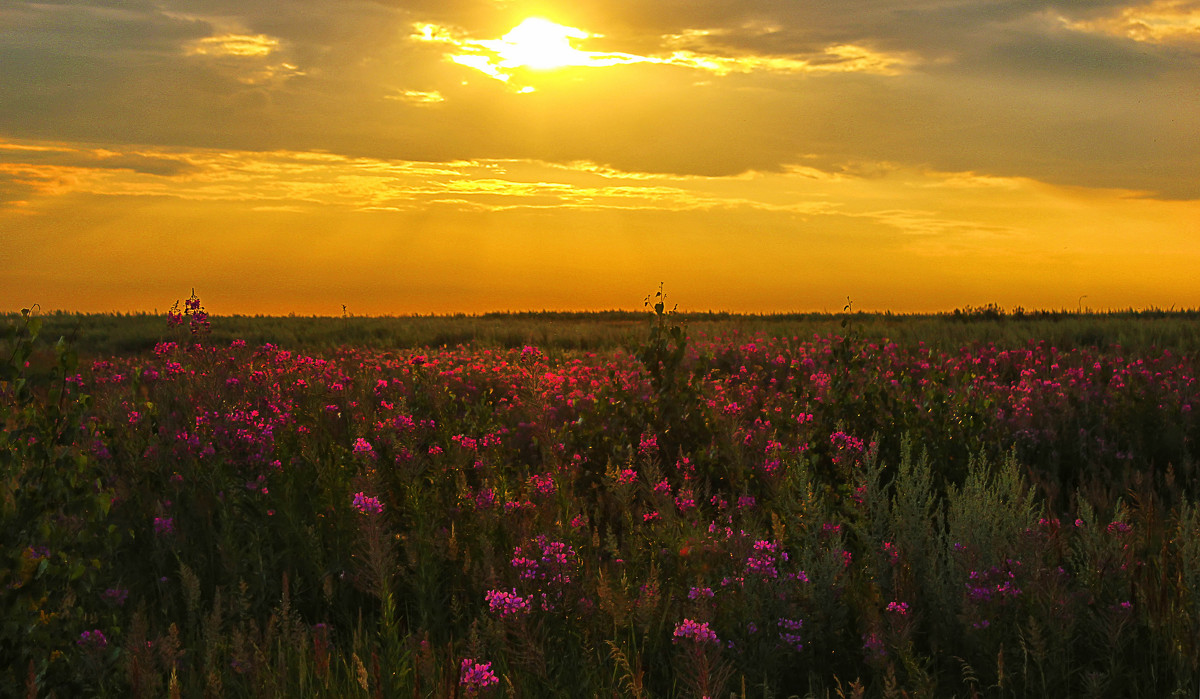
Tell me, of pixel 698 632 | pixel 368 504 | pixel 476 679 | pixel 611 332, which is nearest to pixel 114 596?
pixel 368 504

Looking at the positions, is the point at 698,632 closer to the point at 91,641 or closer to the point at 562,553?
the point at 562,553

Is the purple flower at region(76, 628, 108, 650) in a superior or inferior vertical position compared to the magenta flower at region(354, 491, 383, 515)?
inferior

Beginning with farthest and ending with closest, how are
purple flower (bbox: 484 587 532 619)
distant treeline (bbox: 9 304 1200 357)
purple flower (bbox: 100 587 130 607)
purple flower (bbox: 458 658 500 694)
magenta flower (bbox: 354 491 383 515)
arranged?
distant treeline (bbox: 9 304 1200 357) → purple flower (bbox: 100 587 130 607) → magenta flower (bbox: 354 491 383 515) → purple flower (bbox: 484 587 532 619) → purple flower (bbox: 458 658 500 694)

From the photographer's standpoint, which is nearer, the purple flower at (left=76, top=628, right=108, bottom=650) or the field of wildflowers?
the field of wildflowers

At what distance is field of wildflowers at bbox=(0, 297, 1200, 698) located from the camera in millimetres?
3145

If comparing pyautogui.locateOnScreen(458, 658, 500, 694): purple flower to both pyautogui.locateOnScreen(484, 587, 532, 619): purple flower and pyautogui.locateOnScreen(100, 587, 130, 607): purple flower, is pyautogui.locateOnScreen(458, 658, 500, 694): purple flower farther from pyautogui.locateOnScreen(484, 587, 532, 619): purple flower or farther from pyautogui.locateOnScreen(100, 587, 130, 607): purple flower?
pyautogui.locateOnScreen(100, 587, 130, 607): purple flower

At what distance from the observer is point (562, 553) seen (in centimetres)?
351

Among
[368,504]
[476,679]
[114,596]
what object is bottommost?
[114,596]

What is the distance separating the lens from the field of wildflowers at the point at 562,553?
124 inches

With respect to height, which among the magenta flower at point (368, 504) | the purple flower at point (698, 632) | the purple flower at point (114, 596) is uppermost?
the magenta flower at point (368, 504)

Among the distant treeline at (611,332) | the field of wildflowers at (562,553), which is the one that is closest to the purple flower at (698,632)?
the field of wildflowers at (562,553)

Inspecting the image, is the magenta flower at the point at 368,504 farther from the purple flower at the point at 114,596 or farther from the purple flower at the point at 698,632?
the purple flower at the point at 698,632

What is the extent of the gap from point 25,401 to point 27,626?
85cm

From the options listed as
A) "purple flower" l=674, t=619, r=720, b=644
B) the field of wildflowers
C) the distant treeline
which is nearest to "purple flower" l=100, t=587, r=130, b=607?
the field of wildflowers
